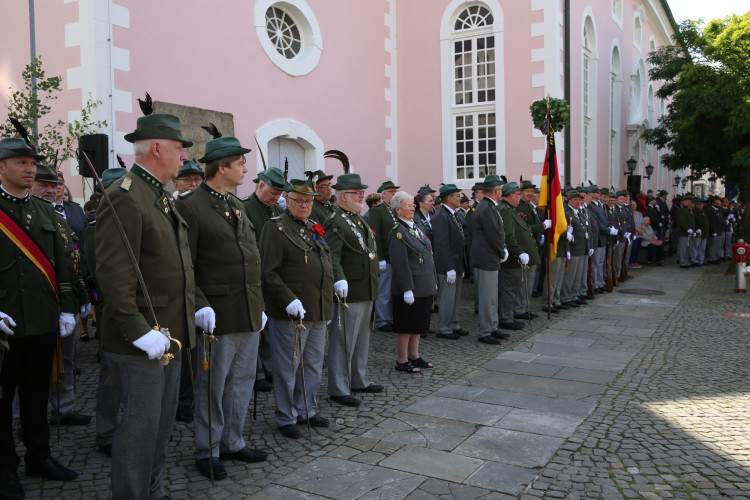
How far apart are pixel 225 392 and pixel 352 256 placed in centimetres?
185

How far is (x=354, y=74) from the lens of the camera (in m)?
13.5

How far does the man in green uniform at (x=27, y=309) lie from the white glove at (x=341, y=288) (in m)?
1.94

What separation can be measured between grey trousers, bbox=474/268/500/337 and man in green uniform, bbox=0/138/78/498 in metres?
5.08

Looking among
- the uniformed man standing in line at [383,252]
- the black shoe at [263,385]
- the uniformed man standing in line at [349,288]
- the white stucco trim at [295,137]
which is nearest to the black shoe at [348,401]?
the uniformed man standing in line at [349,288]

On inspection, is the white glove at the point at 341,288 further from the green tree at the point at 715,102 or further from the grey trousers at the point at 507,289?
the green tree at the point at 715,102

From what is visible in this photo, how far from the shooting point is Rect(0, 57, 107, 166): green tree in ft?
23.3

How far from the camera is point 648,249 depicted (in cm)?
1772

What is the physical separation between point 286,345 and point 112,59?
5.83m

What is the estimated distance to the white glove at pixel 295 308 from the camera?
14.3 feet

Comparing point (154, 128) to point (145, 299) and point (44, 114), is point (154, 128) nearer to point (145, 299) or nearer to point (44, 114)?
point (145, 299)

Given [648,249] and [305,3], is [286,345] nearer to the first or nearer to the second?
[305,3]

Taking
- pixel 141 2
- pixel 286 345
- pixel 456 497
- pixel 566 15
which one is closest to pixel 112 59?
pixel 141 2

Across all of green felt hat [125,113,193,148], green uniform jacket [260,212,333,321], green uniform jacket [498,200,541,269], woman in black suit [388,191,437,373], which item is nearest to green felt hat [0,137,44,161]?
green felt hat [125,113,193,148]

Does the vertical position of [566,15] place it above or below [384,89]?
above
